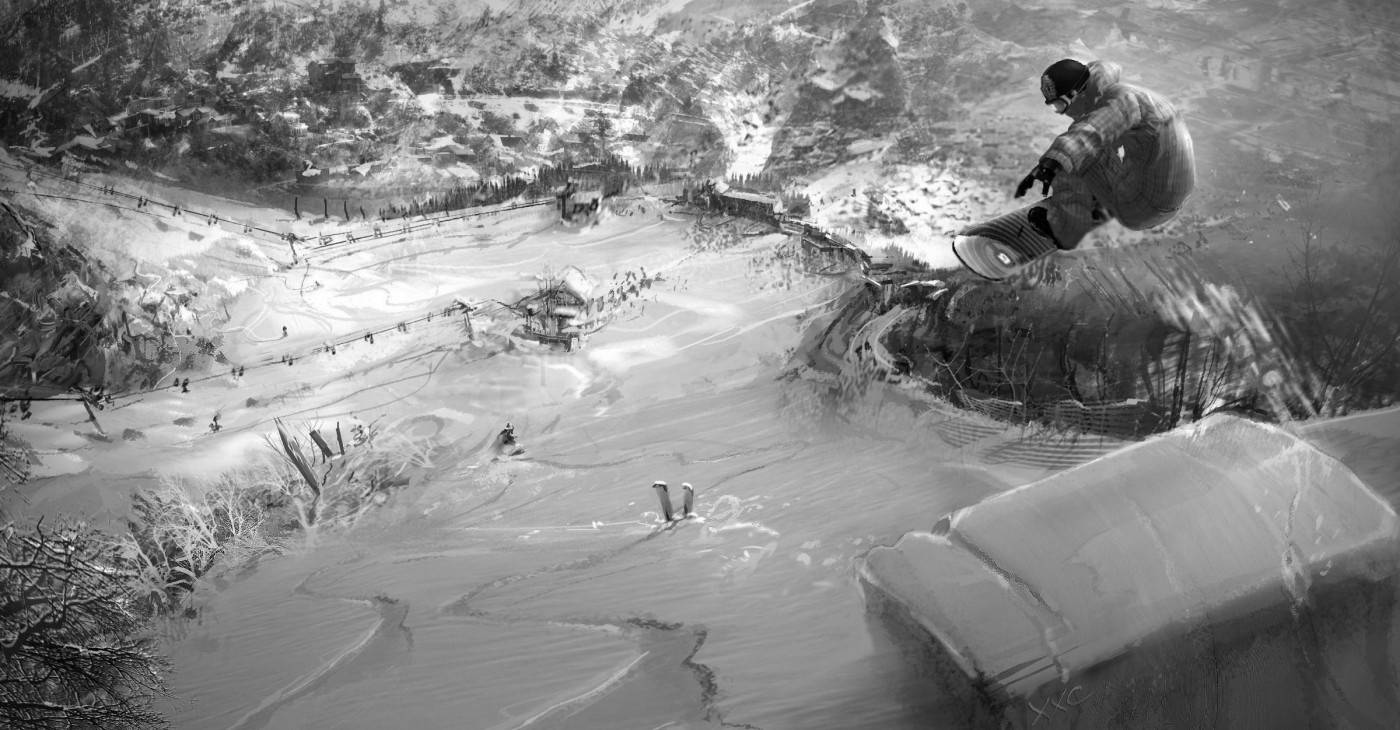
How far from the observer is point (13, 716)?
2551mm

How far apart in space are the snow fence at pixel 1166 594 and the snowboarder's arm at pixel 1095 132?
93cm

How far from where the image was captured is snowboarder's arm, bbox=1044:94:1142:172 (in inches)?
100

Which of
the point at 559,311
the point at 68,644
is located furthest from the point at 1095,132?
the point at 68,644

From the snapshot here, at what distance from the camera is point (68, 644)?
8.73ft

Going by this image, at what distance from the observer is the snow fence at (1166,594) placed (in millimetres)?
2465

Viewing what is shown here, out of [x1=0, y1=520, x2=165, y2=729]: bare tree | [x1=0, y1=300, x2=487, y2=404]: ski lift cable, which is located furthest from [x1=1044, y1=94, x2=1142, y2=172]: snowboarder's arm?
[x1=0, y1=520, x2=165, y2=729]: bare tree

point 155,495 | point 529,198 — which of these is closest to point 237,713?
point 155,495

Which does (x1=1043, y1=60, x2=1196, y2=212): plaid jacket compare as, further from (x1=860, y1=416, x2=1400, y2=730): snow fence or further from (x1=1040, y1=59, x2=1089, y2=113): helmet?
(x1=860, y1=416, x2=1400, y2=730): snow fence

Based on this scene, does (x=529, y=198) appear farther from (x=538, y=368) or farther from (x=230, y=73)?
(x=230, y=73)

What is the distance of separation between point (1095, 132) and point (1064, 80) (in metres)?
0.22

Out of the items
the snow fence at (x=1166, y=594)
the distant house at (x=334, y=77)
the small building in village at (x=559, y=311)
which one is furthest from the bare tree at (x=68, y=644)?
the snow fence at (x=1166, y=594)

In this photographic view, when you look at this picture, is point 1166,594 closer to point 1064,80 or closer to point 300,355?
point 1064,80

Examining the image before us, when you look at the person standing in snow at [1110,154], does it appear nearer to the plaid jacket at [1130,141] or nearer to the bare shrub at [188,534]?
the plaid jacket at [1130,141]

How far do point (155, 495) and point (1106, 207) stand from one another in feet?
10.3
